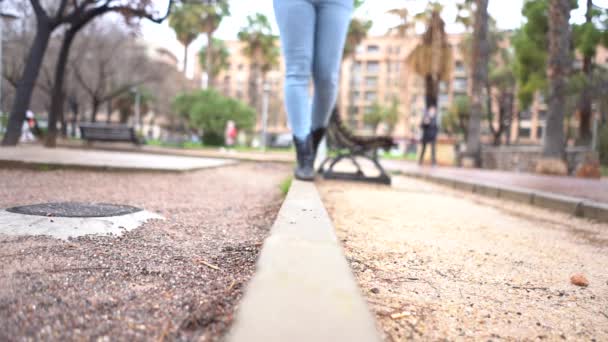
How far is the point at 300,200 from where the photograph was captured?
1.97 metres

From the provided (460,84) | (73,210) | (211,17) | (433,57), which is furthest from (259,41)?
(460,84)

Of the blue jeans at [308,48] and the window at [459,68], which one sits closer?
the blue jeans at [308,48]

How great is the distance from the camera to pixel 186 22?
3291 centimetres

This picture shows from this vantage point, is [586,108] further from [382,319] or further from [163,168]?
[382,319]

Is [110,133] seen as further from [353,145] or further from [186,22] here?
[186,22]

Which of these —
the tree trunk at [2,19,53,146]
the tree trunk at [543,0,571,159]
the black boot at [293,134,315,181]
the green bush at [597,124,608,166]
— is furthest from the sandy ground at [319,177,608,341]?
the green bush at [597,124,608,166]

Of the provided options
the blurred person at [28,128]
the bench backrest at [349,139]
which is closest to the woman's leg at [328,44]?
the bench backrest at [349,139]

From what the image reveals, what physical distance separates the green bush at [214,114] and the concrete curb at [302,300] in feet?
83.1

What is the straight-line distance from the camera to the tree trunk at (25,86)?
319 inches

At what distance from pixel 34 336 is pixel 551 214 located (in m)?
4.21

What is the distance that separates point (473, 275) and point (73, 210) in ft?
5.55

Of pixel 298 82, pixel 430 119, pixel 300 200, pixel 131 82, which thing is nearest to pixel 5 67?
pixel 131 82

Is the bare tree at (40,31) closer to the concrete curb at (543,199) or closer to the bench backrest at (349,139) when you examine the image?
the bench backrest at (349,139)

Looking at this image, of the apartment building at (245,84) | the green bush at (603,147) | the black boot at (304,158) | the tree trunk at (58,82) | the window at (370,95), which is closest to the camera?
the black boot at (304,158)
